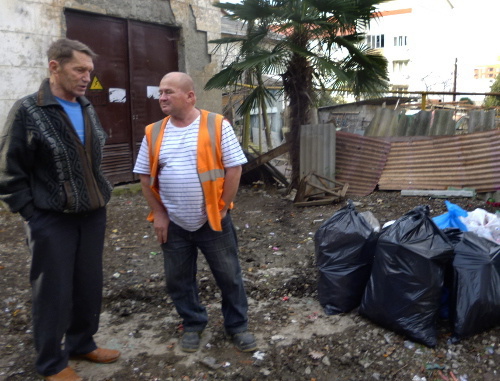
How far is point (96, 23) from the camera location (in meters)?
7.20

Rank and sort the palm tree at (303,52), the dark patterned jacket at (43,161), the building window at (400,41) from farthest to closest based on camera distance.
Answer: the building window at (400,41) < the palm tree at (303,52) < the dark patterned jacket at (43,161)

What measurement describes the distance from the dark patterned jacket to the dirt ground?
105 cm

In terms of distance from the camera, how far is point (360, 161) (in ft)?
Result: 24.9

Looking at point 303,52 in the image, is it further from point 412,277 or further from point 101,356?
point 101,356

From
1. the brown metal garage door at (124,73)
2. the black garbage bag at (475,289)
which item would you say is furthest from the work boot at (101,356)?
the brown metal garage door at (124,73)

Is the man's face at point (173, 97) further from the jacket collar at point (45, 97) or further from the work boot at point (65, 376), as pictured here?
the work boot at point (65, 376)

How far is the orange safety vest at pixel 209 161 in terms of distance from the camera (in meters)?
2.75

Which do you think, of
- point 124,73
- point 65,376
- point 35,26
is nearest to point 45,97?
point 65,376

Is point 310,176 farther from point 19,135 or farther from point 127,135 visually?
point 19,135

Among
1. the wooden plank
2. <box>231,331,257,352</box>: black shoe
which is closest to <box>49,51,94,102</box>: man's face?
<box>231,331,257,352</box>: black shoe

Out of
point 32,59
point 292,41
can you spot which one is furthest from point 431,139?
point 32,59

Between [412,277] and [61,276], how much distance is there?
2.05 m

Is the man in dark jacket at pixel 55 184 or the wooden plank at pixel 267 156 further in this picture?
the wooden plank at pixel 267 156

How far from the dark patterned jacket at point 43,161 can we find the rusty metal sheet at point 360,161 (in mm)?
5438
